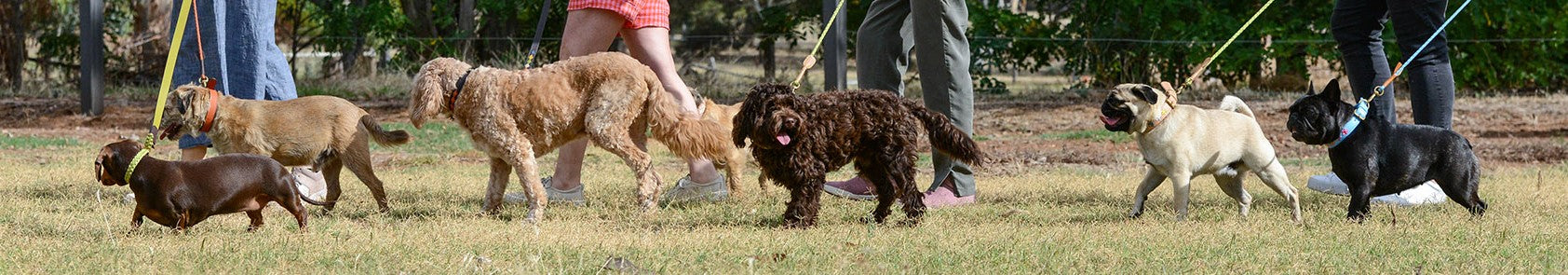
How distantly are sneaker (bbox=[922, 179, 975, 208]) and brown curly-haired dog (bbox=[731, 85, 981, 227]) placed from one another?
717 millimetres

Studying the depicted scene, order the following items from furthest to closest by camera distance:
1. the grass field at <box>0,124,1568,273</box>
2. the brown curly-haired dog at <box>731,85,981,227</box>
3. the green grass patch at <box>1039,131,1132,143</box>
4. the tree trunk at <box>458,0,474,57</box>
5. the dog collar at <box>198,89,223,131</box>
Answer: the tree trunk at <box>458,0,474,57</box> < the green grass patch at <box>1039,131,1132,143</box> < the dog collar at <box>198,89,223,131</box> < the brown curly-haired dog at <box>731,85,981,227</box> < the grass field at <box>0,124,1568,273</box>

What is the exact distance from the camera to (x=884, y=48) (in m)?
6.12

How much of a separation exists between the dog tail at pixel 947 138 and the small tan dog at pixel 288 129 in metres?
2.16

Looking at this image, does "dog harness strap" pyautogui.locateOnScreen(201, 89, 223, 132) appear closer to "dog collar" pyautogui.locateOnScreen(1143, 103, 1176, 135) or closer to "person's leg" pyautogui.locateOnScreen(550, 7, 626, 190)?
"person's leg" pyautogui.locateOnScreen(550, 7, 626, 190)

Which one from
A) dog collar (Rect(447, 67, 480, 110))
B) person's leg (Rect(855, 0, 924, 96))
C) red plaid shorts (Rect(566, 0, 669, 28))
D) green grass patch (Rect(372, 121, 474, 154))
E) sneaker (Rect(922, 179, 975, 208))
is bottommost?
green grass patch (Rect(372, 121, 474, 154))

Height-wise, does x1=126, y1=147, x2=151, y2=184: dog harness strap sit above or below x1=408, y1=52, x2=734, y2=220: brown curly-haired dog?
below

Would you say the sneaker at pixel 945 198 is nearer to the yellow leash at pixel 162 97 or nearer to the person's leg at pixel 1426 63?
the person's leg at pixel 1426 63

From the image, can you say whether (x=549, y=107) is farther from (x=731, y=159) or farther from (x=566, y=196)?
(x=731, y=159)

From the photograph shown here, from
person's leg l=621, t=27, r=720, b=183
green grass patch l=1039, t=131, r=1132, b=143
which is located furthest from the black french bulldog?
green grass patch l=1039, t=131, r=1132, b=143

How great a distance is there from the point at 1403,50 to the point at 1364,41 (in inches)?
6.5

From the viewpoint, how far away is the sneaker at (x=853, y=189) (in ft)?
20.2

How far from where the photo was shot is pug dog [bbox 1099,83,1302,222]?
5.25 meters

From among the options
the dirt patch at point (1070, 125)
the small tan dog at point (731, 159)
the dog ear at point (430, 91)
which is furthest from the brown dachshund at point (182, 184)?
the dirt patch at point (1070, 125)

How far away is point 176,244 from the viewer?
176 inches
